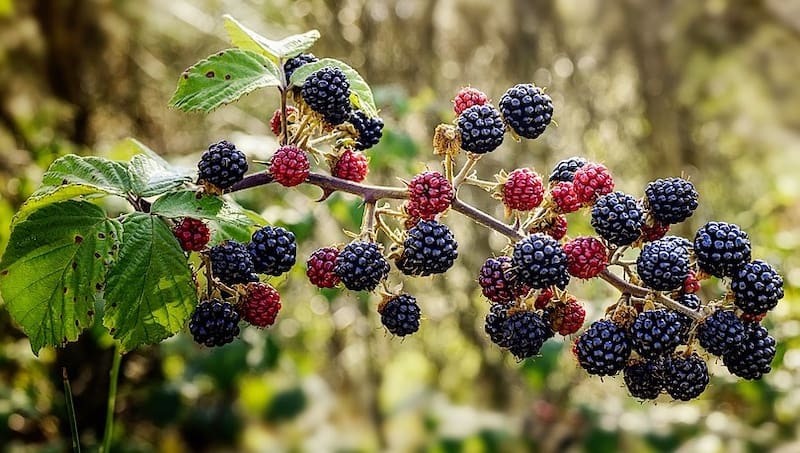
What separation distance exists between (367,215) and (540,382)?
63.9 inches

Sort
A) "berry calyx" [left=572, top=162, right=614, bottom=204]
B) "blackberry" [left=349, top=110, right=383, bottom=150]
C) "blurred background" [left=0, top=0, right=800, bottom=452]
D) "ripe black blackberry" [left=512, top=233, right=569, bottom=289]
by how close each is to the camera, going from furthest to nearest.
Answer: "blurred background" [left=0, top=0, right=800, bottom=452], "blackberry" [left=349, top=110, right=383, bottom=150], "berry calyx" [left=572, top=162, right=614, bottom=204], "ripe black blackberry" [left=512, top=233, right=569, bottom=289]

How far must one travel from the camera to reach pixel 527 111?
3.49ft

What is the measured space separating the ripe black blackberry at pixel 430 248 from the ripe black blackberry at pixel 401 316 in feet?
0.30

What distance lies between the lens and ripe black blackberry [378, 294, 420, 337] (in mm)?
1037

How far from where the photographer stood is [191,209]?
3.17 ft

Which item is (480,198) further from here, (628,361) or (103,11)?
(628,361)

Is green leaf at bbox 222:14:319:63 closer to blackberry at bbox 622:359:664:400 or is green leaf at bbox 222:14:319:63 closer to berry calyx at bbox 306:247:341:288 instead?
berry calyx at bbox 306:247:341:288

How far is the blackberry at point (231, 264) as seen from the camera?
0.99 m

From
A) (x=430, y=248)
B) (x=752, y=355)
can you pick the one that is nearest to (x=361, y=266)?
(x=430, y=248)

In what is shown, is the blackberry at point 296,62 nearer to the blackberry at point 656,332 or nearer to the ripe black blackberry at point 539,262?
the ripe black blackberry at point 539,262

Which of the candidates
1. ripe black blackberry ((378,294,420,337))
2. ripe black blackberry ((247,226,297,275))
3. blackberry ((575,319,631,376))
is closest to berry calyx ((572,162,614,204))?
blackberry ((575,319,631,376))

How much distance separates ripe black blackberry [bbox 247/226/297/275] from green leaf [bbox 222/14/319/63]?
26 cm

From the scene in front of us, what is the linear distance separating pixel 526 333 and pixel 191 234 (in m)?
0.48

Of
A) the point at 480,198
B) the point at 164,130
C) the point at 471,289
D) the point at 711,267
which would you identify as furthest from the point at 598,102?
the point at 711,267
